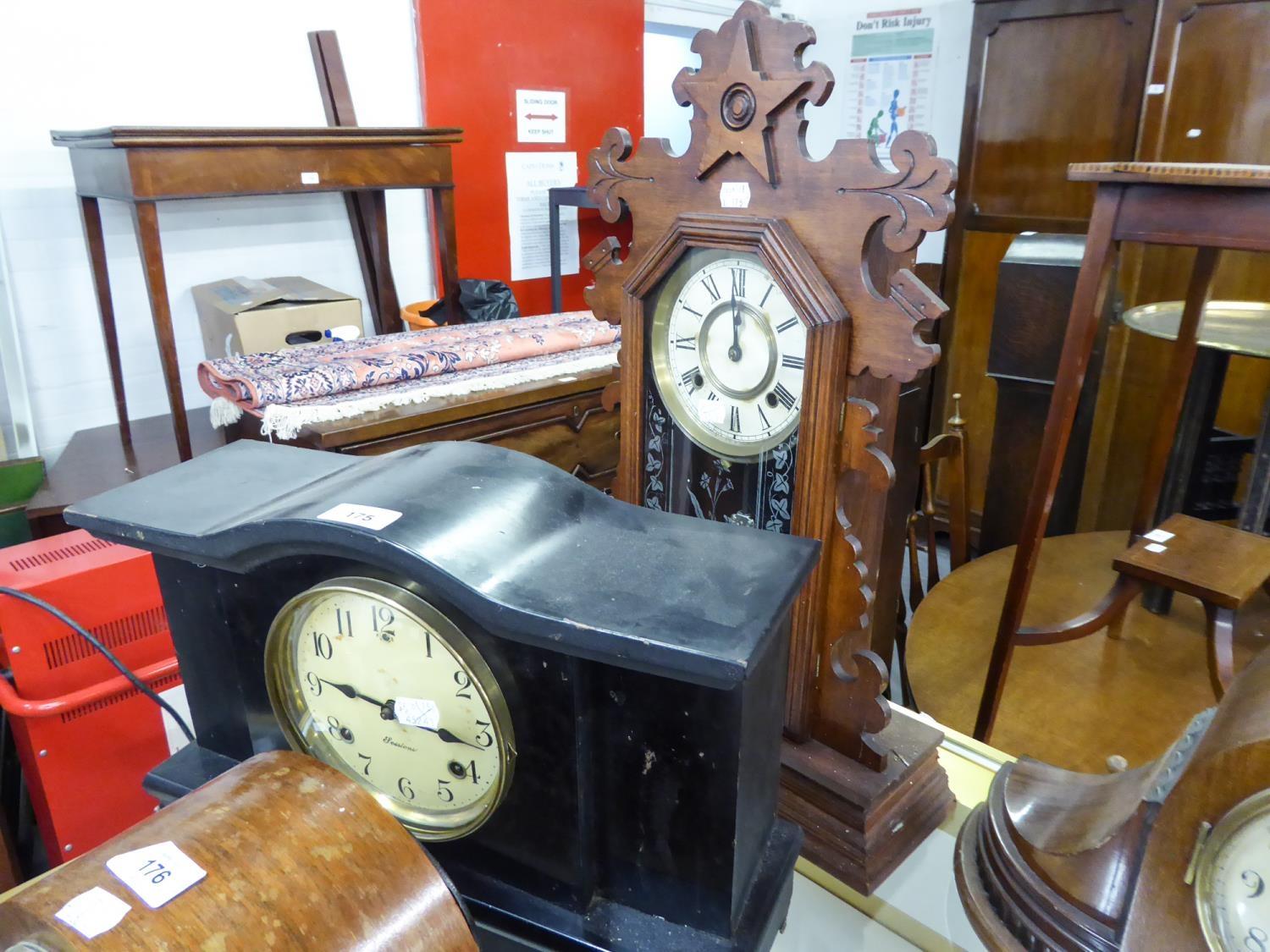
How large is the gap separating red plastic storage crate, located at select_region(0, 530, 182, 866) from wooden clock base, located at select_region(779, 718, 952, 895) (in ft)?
2.54

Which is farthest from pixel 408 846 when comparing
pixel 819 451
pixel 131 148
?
pixel 131 148

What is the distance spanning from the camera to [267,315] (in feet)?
6.48

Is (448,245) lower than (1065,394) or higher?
higher

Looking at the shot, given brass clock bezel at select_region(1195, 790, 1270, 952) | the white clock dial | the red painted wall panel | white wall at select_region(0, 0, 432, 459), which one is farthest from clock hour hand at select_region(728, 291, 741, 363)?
the red painted wall panel

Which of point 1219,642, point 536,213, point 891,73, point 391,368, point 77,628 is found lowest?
point 1219,642

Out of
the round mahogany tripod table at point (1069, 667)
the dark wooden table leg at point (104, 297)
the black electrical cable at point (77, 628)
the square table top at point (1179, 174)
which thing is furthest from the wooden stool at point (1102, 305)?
the dark wooden table leg at point (104, 297)

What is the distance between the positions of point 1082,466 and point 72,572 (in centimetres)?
264

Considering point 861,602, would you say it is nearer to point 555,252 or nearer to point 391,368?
point 391,368

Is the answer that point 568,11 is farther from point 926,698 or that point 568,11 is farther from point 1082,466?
point 926,698

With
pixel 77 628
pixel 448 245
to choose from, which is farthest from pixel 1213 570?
pixel 448 245

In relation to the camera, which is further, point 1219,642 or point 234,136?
point 234,136

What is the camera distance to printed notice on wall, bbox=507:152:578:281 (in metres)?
3.00

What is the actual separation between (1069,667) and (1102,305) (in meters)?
0.75

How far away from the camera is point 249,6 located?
2295 millimetres
